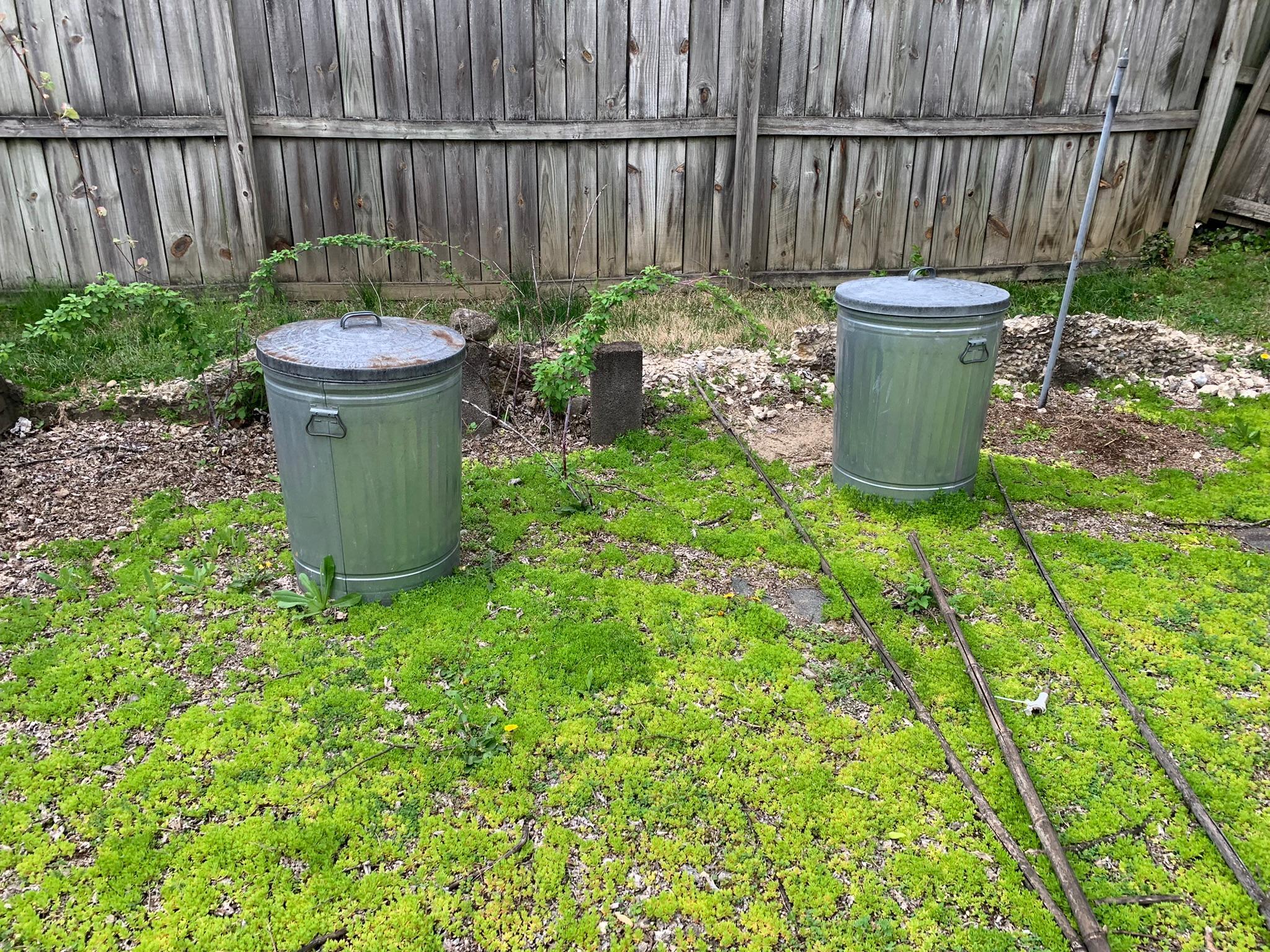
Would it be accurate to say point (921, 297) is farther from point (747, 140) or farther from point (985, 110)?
point (985, 110)

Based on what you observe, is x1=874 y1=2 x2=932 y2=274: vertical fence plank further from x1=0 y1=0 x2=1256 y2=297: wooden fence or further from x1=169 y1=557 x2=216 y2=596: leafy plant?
x1=169 y1=557 x2=216 y2=596: leafy plant

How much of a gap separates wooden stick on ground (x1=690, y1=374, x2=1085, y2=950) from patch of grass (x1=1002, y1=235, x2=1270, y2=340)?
388 centimetres

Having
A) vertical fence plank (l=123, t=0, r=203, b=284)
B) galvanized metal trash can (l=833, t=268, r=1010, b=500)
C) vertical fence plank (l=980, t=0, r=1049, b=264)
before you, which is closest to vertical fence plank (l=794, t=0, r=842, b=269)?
vertical fence plank (l=980, t=0, r=1049, b=264)

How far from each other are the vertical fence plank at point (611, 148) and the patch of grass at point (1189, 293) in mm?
3195

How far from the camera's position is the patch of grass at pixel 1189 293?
22.1ft

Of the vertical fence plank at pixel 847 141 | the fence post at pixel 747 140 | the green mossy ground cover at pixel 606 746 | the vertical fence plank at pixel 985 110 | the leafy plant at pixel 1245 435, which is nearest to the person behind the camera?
the green mossy ground cover at pixel 606 746

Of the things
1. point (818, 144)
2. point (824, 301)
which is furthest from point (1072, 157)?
point (824, 301)

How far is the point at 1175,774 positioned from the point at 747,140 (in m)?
5.69

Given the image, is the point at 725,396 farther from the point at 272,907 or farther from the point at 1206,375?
the point at 272,907

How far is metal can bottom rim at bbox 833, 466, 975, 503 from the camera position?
14.0 feet

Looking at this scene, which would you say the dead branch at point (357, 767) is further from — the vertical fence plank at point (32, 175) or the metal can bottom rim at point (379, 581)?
the vertical fence plank at point (32, 175)

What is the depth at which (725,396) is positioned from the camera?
571cm

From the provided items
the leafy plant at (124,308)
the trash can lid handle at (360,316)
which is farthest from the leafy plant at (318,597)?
the leafy plant at (124,308)

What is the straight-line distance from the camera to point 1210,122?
24.5ft
